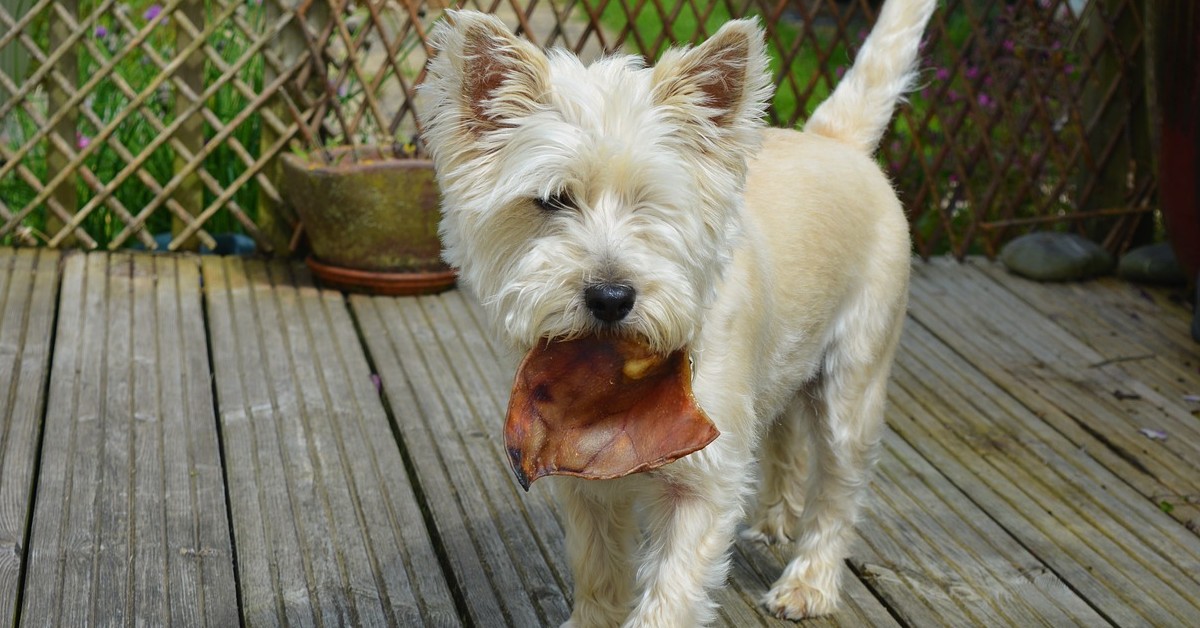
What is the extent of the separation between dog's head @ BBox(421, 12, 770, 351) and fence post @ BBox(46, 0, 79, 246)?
3.06 m

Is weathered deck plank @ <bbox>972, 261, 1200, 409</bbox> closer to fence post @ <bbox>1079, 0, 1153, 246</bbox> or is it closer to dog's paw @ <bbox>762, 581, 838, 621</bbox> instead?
fence post @ <bbox>1079, 0, 1153, 246</bbox>

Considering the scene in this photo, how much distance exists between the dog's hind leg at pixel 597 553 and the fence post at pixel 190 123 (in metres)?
2.91

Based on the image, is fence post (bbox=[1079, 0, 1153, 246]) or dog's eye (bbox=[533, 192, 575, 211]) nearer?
dog's eye (bbox=[533, 192, 575, 211])

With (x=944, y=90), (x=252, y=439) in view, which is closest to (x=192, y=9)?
(x=252, y=439)

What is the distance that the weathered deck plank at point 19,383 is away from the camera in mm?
2781

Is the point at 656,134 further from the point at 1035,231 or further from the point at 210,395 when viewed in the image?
the point at 1035,231

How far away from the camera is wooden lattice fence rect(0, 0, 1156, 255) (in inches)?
187

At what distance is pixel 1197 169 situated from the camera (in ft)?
14.4

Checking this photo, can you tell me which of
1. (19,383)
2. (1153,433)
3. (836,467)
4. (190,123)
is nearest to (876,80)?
(836,467)

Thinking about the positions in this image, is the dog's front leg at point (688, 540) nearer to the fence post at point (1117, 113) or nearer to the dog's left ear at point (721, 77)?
the dog's left ear at point (721, 77)

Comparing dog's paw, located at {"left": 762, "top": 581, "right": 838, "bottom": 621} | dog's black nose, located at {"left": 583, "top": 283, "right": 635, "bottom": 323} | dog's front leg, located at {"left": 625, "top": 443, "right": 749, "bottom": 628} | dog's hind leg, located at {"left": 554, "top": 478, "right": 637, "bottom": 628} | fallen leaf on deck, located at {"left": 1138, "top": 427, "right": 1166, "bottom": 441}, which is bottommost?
dog's paw, located at {"left": 762, "top": 581, "right": 838, "bottom": 621}

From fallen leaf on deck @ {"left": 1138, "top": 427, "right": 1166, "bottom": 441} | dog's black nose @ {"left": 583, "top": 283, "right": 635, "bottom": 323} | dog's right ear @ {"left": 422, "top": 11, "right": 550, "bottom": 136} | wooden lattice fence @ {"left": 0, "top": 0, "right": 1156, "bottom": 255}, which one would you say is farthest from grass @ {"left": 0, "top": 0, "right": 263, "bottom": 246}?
fallen leaf on deck @ {"left": 1138, "top": 427, "right": 1166, "bottom": 441}

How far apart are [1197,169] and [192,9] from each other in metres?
3.70

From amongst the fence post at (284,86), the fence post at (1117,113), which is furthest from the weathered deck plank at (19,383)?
the fence post at (1117,113)
